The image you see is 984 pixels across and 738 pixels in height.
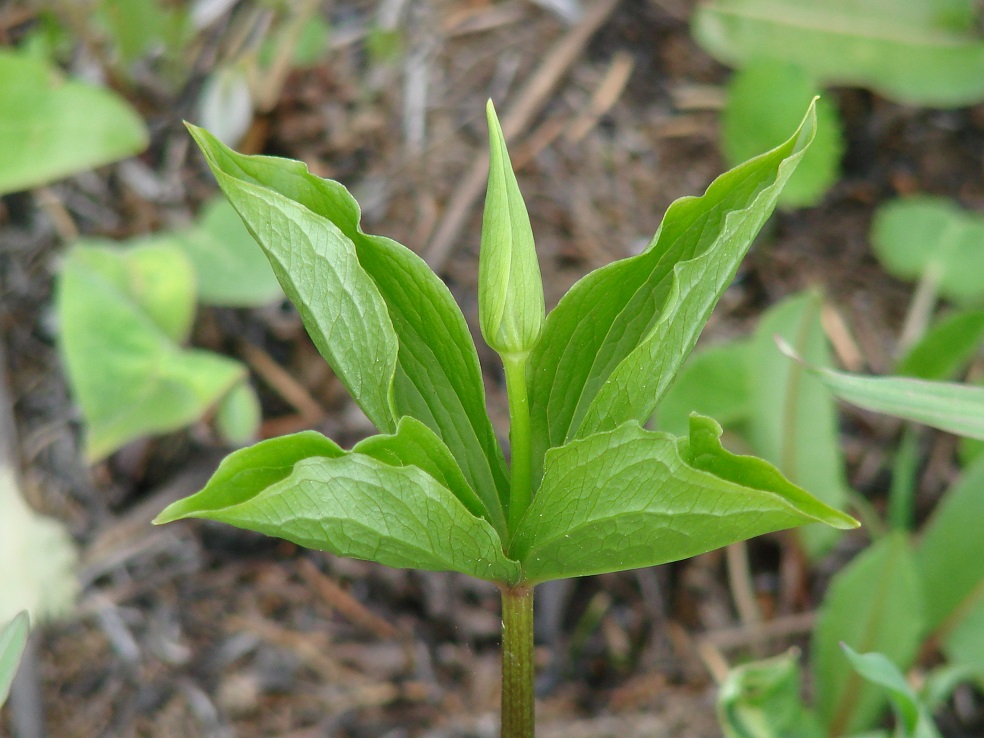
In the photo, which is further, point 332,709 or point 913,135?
point 913,135

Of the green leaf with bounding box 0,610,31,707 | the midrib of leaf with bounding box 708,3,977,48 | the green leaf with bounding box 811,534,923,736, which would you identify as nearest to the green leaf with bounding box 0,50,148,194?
the green leaf with bounding box 0,610,31,707

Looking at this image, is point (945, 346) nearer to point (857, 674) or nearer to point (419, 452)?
point (857, 674)

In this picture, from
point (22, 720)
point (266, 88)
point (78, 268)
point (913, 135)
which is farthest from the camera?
point (913, 135)

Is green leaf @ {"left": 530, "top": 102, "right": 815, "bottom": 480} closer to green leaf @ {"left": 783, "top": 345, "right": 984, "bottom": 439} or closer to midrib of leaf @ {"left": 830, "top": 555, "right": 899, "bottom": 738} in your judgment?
green leaf @ {"left": 783, "top": 345, "right": 984, "bottom": 439}

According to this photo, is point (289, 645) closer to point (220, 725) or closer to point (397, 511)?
point (220, 725)

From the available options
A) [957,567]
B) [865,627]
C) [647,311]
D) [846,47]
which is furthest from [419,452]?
[846,47]

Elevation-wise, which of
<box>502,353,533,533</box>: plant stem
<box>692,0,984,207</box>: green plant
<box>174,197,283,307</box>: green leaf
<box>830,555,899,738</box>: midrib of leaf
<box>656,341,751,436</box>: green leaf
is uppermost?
<box>502,353,533,533</box>: plant stem

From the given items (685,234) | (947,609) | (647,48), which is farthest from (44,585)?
(647,48)

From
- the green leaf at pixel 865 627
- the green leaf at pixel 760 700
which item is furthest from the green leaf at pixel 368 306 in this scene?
the green leaf at pixel 865 627
